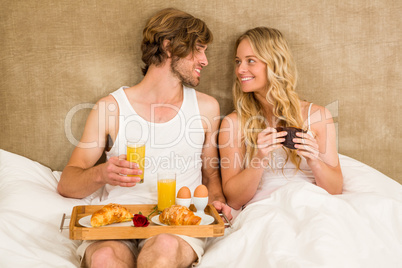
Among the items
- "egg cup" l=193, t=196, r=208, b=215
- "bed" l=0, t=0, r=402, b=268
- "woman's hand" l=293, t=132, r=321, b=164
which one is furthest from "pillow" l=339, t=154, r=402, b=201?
"egg cup" l=193, t=196, r=208, b=215

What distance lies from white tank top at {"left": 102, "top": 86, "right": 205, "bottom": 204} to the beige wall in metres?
0.32

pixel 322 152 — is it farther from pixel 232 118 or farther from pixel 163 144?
pixel 163 144

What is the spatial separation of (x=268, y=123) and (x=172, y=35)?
30.9 inches

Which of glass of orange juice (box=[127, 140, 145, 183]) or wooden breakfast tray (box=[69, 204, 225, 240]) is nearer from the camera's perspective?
wooden breakfast tray (box=[69, 204, 225, 240])

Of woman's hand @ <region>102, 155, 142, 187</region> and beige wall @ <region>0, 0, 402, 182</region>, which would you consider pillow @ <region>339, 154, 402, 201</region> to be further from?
woman's hand @ <region>102, 155, 142, 187</region>

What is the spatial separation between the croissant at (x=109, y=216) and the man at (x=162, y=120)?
15.0 inches

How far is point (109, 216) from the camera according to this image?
165cm

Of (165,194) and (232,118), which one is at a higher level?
(232,118)

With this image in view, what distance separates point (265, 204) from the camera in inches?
73.2

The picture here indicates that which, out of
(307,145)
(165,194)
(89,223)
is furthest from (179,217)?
(307,145)

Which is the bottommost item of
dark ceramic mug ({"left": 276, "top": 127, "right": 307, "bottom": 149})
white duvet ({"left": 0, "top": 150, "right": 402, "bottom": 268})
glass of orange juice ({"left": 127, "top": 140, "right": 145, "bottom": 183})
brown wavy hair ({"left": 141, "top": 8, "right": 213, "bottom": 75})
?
white duvet ({"left": 0, "top": 150, "right": 402, "bottom": 268})

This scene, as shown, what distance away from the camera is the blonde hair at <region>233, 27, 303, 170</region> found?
227 centimetres

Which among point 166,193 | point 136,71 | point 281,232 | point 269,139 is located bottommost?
point 281,232

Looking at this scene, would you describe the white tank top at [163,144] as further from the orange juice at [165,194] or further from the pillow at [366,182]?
the pillow at [366,182]
